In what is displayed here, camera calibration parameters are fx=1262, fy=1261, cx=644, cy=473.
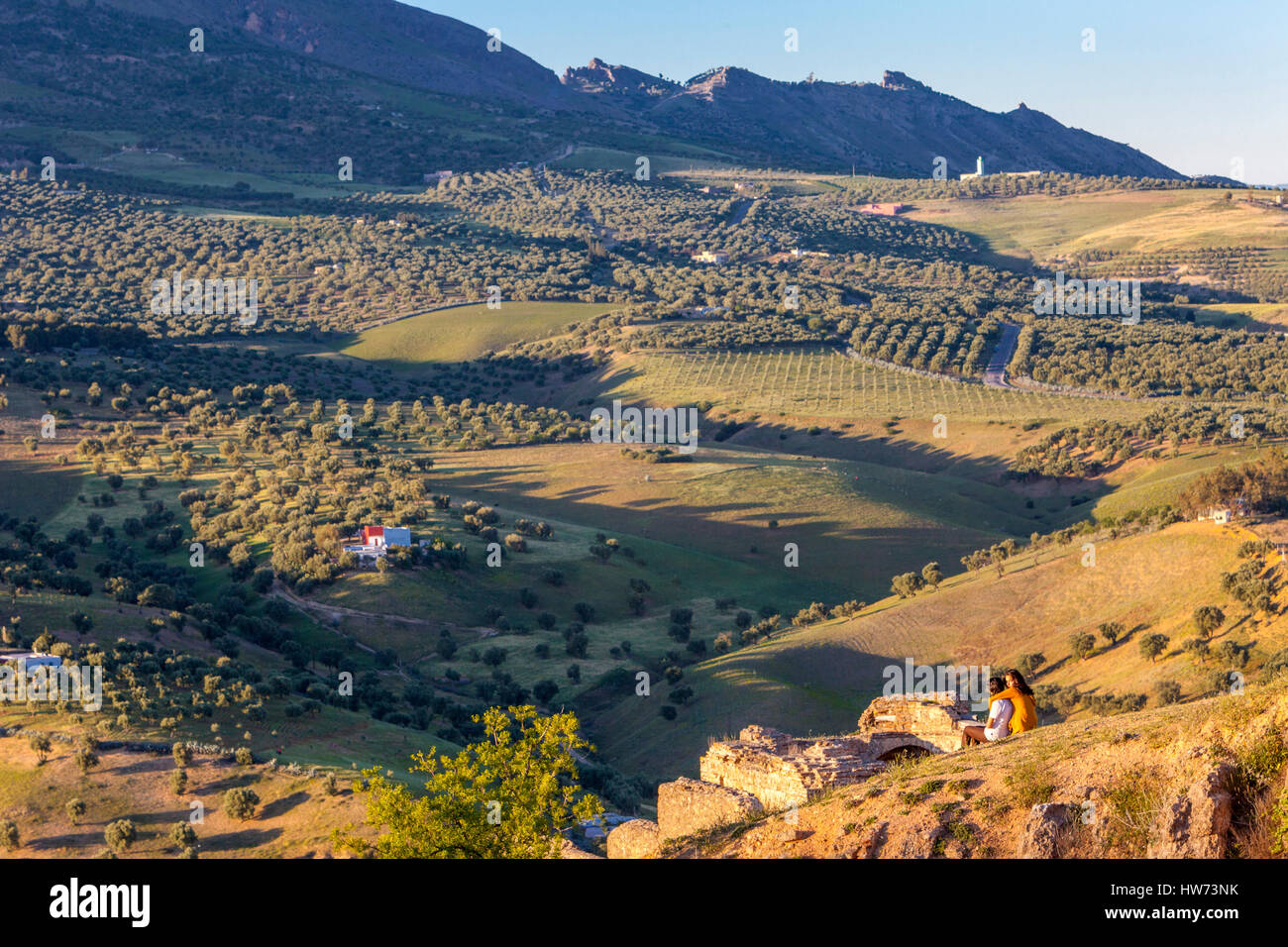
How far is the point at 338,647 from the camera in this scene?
1735 inches

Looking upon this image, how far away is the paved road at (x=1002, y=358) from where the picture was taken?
3748 inches

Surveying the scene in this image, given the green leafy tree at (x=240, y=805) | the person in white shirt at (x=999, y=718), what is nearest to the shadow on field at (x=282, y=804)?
the green leafy tree at (x=240, y=805)

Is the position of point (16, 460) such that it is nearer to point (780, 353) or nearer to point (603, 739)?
point (603, 739)

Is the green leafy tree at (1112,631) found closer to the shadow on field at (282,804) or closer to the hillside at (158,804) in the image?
the hillside at (158,804)

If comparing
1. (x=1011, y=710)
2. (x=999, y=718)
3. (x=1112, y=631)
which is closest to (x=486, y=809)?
(x=999, y=718)

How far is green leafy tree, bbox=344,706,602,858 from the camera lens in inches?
659

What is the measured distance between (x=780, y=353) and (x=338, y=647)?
6731cm

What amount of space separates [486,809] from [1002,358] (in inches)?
3556

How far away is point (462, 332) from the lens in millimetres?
115562

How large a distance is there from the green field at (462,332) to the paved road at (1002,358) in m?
37.9

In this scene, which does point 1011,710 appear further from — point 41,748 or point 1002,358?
point 1002,358

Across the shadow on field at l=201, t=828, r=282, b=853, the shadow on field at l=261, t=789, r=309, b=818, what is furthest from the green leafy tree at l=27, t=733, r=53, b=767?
the shadow on field at l=261, t=789, r=309, b=818

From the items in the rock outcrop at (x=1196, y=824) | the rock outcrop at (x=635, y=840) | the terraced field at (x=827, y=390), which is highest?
the terraced field at (x=827, y=390)
